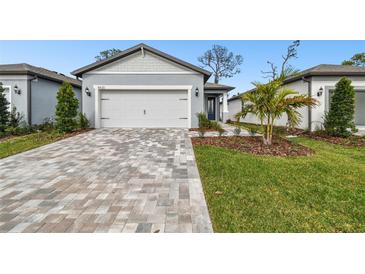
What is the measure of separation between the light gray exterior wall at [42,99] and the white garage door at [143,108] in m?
3.84

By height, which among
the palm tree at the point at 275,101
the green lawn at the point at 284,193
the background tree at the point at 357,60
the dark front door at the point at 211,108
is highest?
the background tree at the point at 357,60

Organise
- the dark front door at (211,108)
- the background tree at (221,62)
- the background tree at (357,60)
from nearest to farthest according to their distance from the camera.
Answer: the dark front door at (211,108) < the background tree at (357,60) < the background tree at (221,62)

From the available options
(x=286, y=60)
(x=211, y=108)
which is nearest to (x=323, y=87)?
(x=211, y=108)

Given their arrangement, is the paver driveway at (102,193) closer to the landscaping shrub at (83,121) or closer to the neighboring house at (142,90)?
the landscaping shrub at (83,121)

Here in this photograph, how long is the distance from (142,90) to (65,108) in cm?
411

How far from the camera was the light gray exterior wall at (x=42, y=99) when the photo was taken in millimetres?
12992

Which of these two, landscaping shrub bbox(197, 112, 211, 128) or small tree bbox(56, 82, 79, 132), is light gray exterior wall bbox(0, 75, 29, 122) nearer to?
small tree bbox(56, 82, 79, 132)

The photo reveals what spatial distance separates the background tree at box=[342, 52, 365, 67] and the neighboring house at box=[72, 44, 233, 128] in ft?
85.4

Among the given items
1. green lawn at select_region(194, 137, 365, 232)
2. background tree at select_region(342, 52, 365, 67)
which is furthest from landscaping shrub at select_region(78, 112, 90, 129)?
background tree at select_region(342, 52, 365, 67)

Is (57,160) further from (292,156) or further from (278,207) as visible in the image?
(292,156)

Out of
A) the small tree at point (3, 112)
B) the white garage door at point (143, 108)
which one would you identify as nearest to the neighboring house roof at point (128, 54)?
the white garage door at point (143, 108)

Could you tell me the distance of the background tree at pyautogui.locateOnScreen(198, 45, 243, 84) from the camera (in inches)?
1399
